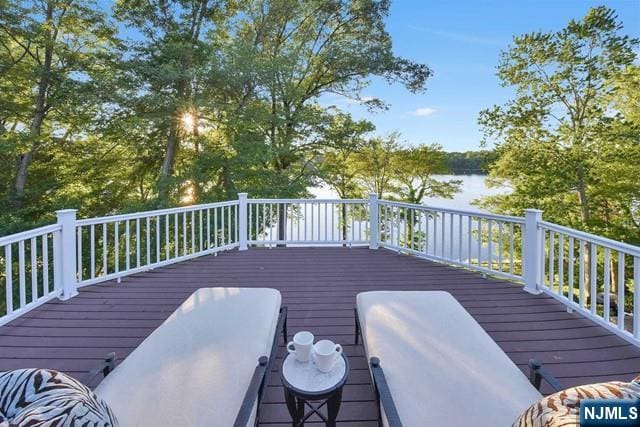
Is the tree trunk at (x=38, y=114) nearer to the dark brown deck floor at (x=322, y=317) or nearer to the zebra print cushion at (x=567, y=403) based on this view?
the dark brown deck floor at (x=322, y=317)

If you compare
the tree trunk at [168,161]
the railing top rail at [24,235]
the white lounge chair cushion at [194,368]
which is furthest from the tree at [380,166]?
the white lounge chair cushion at [194,368]

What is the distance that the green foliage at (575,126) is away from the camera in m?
9.48

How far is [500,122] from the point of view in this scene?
11586 mm

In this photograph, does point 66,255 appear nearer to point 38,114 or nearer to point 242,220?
point 242,220

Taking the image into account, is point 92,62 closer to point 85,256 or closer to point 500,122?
point 85,256

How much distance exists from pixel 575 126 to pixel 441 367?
12.1m

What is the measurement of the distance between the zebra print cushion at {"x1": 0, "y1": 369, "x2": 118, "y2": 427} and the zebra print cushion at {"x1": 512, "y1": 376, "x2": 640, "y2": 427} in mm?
1416

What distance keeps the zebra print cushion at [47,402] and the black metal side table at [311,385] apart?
0.72 meters

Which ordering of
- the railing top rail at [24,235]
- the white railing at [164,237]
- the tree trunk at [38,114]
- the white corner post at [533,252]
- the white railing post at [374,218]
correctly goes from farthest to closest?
the tree trunk at [38,114] < the white railing post at [374,218] < the white railing at [164,237] < the white corner post at [533,252] < the railing top rail at [24,235]

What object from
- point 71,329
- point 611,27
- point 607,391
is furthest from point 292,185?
point 611,27

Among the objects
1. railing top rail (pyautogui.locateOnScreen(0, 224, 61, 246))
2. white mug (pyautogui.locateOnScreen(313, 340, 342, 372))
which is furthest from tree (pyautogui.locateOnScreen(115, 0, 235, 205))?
white mug (pyautogui.locateOnScreen(313, 340, 342, 372))

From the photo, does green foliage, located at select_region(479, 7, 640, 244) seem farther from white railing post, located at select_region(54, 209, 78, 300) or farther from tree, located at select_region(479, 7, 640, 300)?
white railing post, located at select_region(54, 209, 78, 300)

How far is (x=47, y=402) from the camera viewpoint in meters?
1.10

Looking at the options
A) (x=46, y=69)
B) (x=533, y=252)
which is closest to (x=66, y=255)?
(x=533, y=252)
